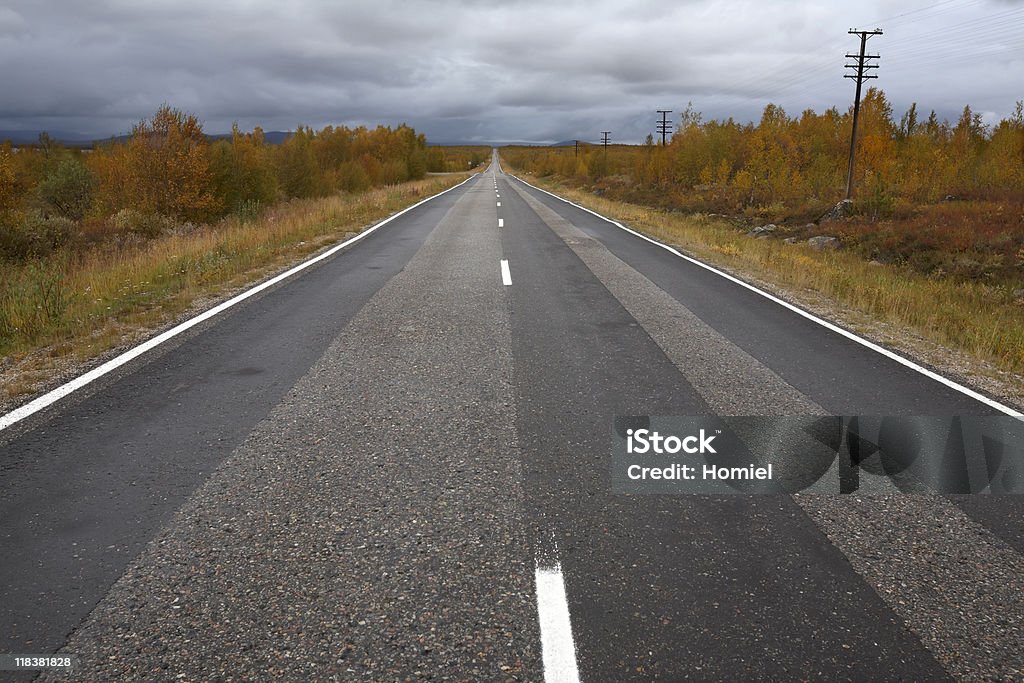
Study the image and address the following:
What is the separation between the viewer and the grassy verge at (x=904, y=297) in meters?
8.09

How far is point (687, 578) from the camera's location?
9.83 ft

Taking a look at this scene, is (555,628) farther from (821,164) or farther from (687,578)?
(821,164)

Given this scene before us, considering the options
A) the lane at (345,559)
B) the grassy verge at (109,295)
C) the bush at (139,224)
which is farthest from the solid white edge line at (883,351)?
the bush at (139,224)

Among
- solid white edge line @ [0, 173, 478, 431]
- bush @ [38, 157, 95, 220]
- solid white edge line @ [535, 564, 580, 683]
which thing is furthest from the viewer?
bush @ [38, 157, 95, 220]

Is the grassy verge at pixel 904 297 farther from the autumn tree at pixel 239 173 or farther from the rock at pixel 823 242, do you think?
the autumn tree at pixel 239 173

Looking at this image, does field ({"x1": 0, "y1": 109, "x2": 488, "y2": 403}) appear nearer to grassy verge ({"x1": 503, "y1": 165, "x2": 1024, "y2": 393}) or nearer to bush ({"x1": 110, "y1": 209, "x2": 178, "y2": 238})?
bush ({"x1": 110, "y1": 209, "x2": 178, "y2": 238})

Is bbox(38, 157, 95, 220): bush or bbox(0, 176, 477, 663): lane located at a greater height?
bbox(38, 157, 95, 220): bush

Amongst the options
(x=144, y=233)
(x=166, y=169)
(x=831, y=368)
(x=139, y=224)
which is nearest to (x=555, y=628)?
(x=831, y=368)

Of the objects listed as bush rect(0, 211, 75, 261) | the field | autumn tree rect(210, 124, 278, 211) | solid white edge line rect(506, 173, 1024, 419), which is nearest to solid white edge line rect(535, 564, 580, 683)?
solid white edge line rect(506, 173, 1024, 419)

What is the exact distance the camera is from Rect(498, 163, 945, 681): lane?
249 centimetres

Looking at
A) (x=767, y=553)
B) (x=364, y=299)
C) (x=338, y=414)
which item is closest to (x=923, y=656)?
(x=767, y=553)

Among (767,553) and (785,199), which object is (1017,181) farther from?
(767,553)

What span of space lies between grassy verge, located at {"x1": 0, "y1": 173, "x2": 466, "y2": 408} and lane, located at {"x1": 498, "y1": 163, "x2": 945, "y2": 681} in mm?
4557

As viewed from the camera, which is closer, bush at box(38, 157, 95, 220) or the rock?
the rock
